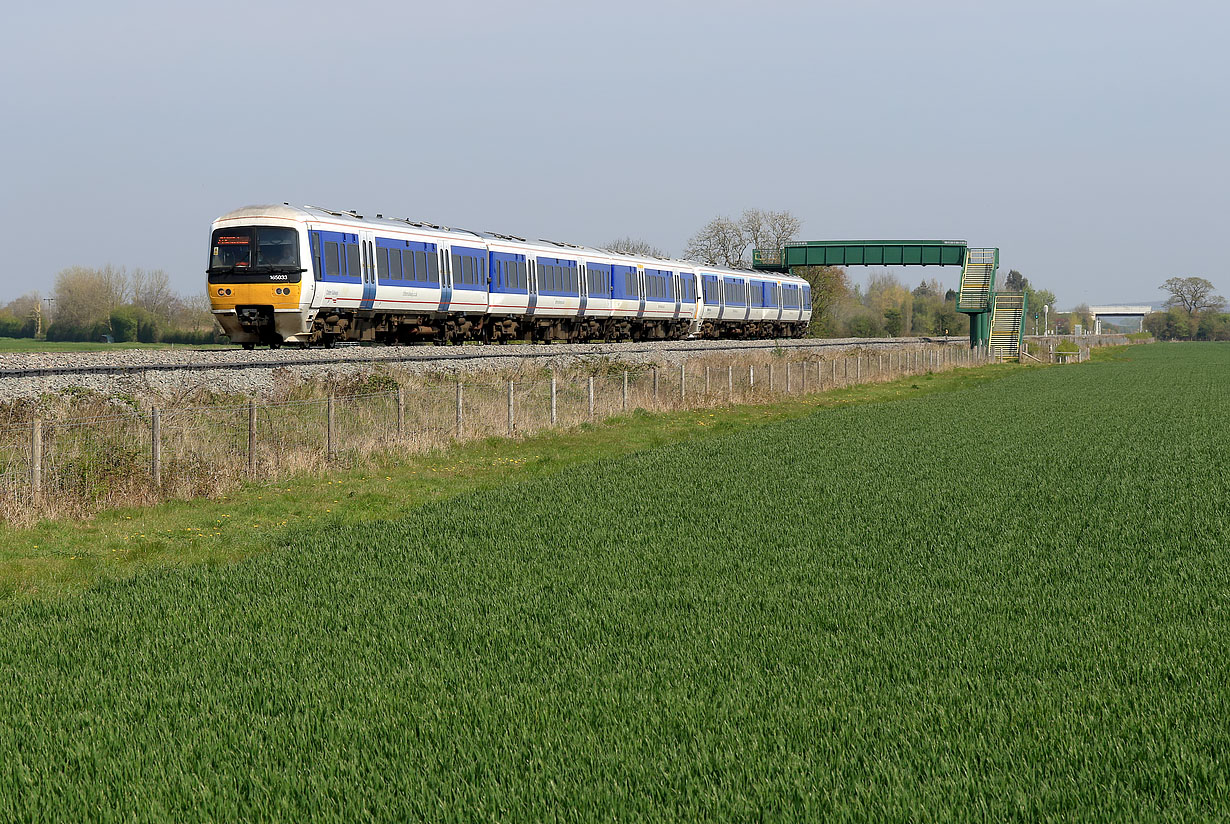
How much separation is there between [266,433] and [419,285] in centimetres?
1423

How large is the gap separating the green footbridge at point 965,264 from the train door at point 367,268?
1782 inches

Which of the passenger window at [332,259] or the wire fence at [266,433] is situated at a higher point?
the passenger window at [332,259]

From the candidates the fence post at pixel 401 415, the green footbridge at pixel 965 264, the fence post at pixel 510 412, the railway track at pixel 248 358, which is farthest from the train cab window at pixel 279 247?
the green footbridge at pixel 965 264

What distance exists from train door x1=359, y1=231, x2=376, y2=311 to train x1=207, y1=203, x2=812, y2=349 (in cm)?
4

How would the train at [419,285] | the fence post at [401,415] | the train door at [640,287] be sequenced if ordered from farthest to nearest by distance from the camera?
the train door at [640,287] → the train at [419,285] → the fence post at [401,415]

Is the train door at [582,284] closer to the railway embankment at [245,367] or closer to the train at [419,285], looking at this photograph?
the train at [419,285]

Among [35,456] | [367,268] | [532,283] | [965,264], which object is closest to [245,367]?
[367,268]

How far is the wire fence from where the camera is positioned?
1486 centimetres

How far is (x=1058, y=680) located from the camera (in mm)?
7449

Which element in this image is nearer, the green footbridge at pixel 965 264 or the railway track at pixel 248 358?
the railway track at pixel 248 358

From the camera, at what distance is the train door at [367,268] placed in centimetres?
3019

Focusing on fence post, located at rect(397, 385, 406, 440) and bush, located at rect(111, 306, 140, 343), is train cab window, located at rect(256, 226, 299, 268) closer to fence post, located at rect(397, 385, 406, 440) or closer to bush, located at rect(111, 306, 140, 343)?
fence post, located at rect(397, 385, 406, 440)

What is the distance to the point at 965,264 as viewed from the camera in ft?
234

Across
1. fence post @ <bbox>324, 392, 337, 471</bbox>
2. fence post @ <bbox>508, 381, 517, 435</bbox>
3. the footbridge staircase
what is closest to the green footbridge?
the footbridge staircase
